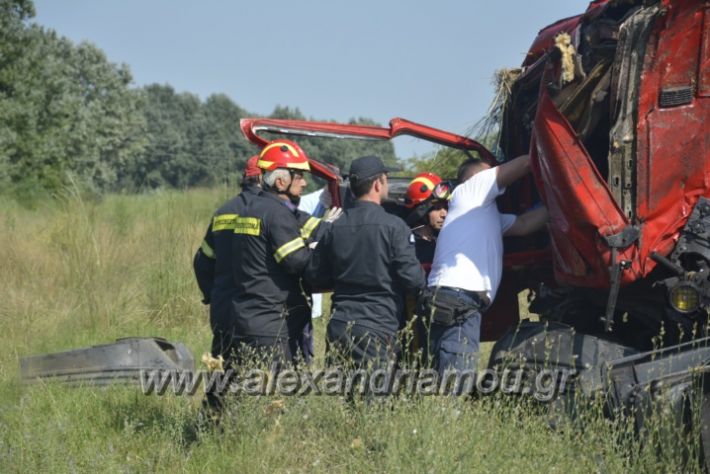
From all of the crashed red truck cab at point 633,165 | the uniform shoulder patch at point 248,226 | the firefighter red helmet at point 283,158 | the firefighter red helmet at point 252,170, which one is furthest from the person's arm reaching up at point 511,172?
the firefighter red helmet at point 252,170

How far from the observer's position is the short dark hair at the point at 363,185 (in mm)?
5664

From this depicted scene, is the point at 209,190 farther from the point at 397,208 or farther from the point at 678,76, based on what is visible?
the point at 678,76

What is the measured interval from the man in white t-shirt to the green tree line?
2.71 meters

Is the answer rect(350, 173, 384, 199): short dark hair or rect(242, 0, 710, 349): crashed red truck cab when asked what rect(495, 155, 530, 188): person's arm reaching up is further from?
rect(350, 173, 384, 199): short dark hair

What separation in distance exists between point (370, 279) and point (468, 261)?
0.69 meters

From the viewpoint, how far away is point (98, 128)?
3819 centimetres

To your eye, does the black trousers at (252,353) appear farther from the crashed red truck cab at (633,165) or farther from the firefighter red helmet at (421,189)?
the crashed red truck cab at (633,165)

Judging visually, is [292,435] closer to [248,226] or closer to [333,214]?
[248,226]

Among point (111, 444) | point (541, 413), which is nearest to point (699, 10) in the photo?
point (541, 413)

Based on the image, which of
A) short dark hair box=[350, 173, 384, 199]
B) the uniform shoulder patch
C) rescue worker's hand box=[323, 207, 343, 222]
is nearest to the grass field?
the uniform shoulder patch

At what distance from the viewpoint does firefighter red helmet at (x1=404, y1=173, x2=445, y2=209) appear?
21.8 ft

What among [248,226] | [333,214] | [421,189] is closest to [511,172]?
[421,189]

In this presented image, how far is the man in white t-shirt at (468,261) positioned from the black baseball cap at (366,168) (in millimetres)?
619

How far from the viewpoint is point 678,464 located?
14.6ft
